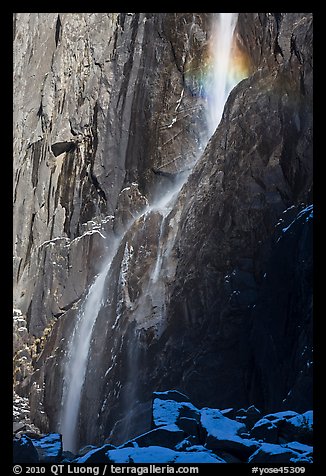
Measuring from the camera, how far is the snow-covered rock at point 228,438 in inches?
349

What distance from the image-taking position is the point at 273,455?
873cm

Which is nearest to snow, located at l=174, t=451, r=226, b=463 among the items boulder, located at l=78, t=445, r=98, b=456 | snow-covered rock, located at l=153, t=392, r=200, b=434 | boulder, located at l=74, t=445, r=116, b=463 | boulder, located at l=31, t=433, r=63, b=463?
snow-covered rock, located at l=153, t=392, r=200, b=434

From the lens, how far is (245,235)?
9.66m

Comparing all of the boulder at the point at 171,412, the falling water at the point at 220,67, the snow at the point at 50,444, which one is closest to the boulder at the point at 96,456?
the snow at the point at 50,444

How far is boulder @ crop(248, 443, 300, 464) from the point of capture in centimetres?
873

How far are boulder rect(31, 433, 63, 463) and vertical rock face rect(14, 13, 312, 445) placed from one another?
20 cm

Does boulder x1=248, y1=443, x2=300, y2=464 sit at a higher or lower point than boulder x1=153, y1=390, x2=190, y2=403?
lower

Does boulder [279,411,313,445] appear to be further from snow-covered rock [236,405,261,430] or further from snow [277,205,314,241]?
snow [277,205,314,241]

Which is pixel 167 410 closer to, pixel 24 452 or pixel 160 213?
pixel 24 452

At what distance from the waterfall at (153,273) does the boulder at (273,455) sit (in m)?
2.06

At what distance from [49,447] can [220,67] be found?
15.3 ft

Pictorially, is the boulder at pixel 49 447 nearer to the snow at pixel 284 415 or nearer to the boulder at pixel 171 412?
the boulder at pixel 171 412

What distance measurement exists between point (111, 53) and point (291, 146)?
3.01 metres
